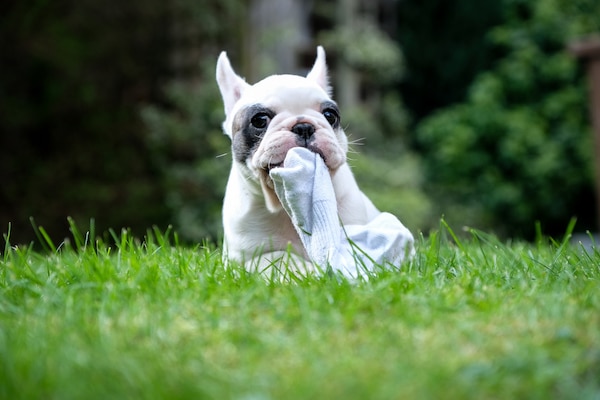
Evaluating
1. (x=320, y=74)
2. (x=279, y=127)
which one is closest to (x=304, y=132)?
(x=279, y=127)

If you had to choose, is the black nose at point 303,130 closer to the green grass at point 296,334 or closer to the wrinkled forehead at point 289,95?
the wrinkled forehead at point 289,95

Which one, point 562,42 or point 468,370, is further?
point 562,42

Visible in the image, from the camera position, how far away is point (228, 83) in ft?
11.1

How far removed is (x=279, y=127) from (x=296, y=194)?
37 cm

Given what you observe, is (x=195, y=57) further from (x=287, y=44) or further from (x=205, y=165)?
(x=287, y=44)

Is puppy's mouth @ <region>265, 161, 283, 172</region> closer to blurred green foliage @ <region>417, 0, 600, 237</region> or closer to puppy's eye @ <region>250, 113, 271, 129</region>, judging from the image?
puppy's eye @ <region>250, 113, 271, 129</region>

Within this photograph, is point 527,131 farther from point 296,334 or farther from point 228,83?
point 296,334

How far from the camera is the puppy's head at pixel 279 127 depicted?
2.86 meters

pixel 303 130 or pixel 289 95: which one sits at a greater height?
pixel 289 95

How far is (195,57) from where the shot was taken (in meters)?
9.69

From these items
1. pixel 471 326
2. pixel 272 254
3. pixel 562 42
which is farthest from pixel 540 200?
pixel 471 326

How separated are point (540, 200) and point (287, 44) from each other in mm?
5239

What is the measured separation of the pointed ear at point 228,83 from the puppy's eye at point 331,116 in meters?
0.49

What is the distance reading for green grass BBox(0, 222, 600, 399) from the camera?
1.56 metres
